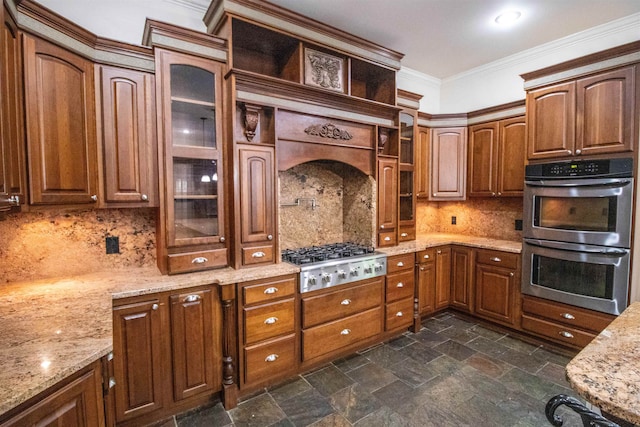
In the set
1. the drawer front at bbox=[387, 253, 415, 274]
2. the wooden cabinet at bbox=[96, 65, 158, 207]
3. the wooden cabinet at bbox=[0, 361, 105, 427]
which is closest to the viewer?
the wooden cabinet at bbox=[0, 361, 105, 427]

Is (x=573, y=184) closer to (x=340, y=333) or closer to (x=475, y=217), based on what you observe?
(x=475, y=217)

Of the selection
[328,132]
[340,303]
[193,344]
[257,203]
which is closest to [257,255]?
[257,203]

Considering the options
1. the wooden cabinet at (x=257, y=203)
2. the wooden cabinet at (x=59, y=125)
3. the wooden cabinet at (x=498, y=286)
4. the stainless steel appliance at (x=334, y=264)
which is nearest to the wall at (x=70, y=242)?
the wooden cabinet at (x=59, y=125)

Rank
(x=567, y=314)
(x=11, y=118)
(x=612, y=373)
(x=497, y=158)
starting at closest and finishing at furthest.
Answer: (x=612, y=373) → (x=11, y=118) → (x=567, y=314) → (x=497, y=158)

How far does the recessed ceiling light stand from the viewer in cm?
283

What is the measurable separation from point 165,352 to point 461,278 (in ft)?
10.6

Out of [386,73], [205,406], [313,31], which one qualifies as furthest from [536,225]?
[205,406]

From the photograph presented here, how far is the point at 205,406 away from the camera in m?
2.22

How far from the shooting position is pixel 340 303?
2.74 meters

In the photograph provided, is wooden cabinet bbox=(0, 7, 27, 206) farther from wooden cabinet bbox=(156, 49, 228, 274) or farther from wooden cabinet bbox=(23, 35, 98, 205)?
wooden cabinet bbox=(156, 49, 228, 274)

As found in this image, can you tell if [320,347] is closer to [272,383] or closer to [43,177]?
[272,383]

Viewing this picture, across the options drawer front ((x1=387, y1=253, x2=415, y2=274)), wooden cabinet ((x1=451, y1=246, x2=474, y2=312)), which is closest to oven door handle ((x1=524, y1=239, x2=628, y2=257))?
wooden cabinet ((x1=451, y1=246, x2=474, y2=312))

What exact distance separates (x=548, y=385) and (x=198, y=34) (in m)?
3.78

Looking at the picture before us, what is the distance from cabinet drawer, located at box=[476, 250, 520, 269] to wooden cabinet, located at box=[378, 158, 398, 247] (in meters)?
1.02
